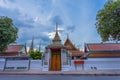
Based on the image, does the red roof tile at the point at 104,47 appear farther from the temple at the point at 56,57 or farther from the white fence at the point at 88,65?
the temple at the point at 56,57

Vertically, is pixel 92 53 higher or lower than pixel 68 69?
higher

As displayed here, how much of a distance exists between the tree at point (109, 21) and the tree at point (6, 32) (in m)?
10.7

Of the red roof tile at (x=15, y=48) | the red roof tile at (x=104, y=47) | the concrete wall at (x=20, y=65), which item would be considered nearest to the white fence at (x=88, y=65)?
the concrete wall at (x=20, y=65)

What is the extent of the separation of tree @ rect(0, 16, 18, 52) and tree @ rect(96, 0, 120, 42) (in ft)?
35.2

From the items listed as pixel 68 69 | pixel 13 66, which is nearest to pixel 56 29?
pixel 68 69

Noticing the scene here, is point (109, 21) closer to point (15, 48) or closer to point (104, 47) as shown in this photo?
point (104, 47)

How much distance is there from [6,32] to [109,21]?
1223 centimetres

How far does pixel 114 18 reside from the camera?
24000 millimetres

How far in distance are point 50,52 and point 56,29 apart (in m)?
3.67

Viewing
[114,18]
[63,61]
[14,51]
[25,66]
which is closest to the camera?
[114,18]

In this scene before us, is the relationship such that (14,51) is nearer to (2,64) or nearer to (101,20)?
(2,64)

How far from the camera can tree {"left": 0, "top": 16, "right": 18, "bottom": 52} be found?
25186 mm

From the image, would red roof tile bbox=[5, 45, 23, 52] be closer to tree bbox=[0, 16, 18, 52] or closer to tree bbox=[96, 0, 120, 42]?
tree bbox=[0, 16, 18, 52]

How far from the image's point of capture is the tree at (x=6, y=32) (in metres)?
25.2
